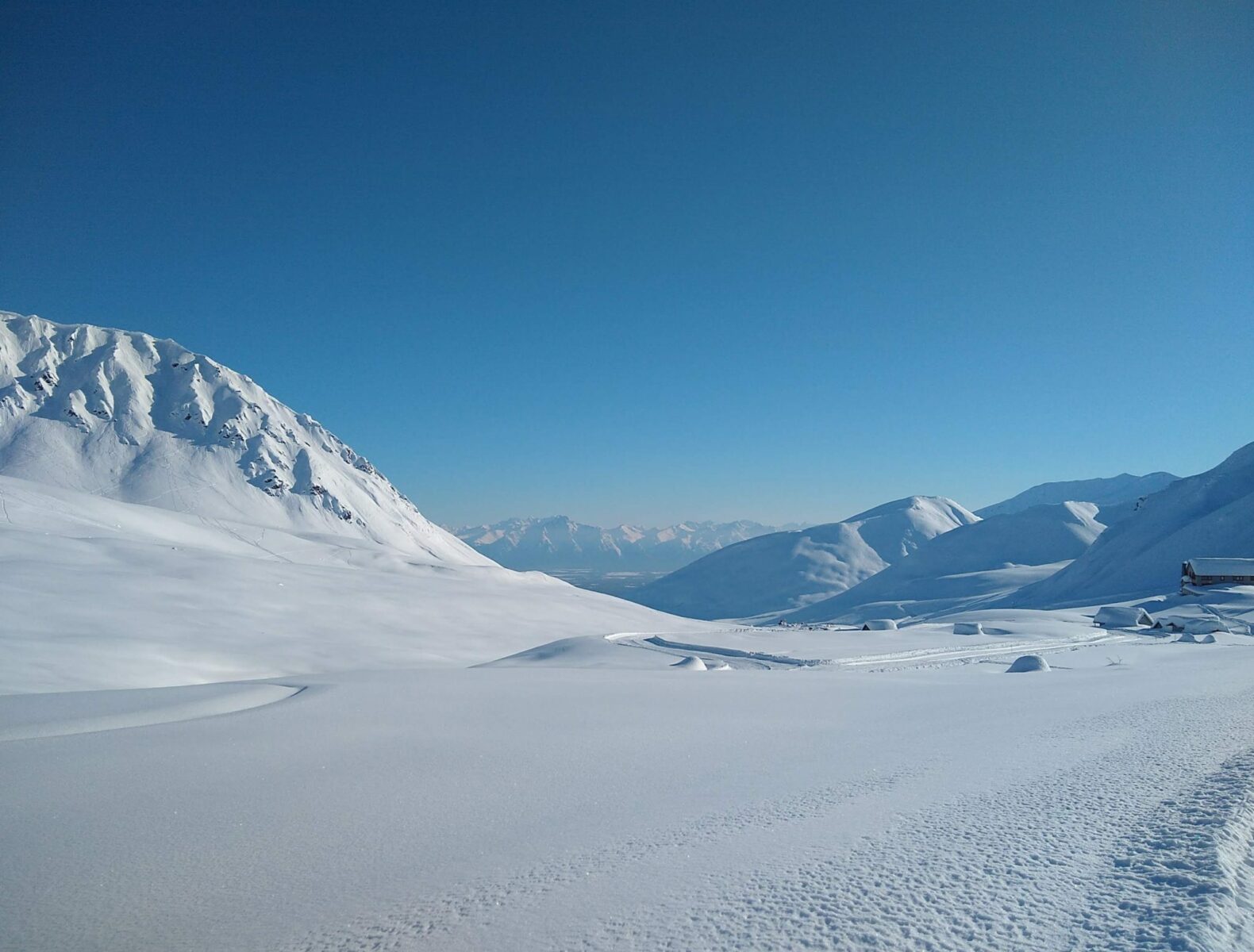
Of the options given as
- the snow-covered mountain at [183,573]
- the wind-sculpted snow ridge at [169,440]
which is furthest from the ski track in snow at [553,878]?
the wind-sculpted snow ridge at [169,440]

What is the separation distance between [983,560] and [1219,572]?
122 m

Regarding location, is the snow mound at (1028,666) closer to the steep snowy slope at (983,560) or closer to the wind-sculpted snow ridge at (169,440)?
the steep snowy slope at (983,560)

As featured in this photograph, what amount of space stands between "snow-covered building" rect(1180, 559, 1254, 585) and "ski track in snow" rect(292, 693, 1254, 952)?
70.6 m

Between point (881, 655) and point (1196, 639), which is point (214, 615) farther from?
point (1196, 639)

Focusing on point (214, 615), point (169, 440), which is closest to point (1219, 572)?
point (214, 615)

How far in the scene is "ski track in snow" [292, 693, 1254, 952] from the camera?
3830 mm

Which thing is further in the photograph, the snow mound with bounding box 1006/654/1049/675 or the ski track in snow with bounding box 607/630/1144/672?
the ski track in snow with bounding box 607/630/1144/672

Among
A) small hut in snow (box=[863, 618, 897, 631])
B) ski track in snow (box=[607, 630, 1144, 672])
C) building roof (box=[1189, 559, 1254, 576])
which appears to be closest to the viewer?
ski track in snow (box=[607, 630, 1144, 672])

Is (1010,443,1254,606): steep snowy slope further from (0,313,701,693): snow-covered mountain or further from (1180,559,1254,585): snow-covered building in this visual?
(0,313,701,693): snow-covered mountain

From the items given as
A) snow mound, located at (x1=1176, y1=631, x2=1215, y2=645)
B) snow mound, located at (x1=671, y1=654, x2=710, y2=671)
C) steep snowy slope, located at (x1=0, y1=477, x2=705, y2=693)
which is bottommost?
snow mound, located at (x1=1176, y1=631, x2=1215, y2=645)

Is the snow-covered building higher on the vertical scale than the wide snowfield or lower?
lower

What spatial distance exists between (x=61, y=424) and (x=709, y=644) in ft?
489

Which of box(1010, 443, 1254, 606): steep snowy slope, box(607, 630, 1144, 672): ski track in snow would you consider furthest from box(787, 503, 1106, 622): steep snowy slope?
box(607, 630, 1144, 672): ski track in snow

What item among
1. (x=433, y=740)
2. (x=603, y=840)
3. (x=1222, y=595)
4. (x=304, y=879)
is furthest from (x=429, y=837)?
(x=1222, y=595)
